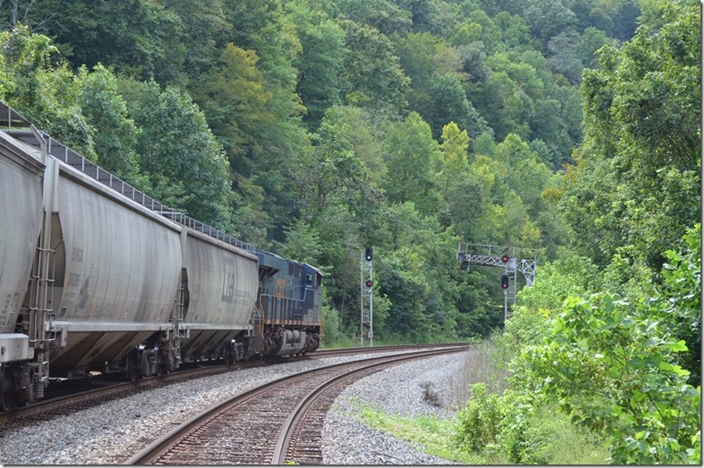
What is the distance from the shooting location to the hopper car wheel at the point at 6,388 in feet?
39.4

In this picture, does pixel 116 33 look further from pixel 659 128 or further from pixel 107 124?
pixel 659 128

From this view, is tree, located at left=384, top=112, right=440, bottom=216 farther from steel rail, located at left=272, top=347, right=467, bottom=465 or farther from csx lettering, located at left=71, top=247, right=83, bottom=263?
csx lettering, located at left=71, top=247, right=83, bottom=263

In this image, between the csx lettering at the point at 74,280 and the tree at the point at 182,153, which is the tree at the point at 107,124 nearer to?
the tree at the point at 182,153

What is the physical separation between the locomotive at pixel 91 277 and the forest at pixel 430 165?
620 centimetres

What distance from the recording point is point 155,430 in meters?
12.6

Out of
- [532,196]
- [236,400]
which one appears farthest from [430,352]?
[532,196]

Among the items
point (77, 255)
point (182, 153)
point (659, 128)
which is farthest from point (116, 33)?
point (77, 255)

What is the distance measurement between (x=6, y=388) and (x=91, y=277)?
2289 mm

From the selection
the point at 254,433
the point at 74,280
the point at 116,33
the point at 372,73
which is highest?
the point at 372,73

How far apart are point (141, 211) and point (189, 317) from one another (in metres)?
4.91

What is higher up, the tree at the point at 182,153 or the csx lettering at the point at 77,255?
the tree at the point at 182,153

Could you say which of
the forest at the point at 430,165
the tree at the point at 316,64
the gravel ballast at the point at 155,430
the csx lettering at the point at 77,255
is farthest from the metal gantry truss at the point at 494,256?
the csx lettering at the point at 77,255

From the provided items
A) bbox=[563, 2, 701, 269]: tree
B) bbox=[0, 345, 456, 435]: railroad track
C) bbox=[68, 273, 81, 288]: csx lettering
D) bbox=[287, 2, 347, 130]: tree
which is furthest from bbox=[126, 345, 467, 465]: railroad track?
bbox=[287, 2, 347, 130]: tree

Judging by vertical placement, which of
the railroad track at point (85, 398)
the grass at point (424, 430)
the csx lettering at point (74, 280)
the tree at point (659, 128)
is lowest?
the grass at point (424, 430)
